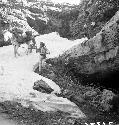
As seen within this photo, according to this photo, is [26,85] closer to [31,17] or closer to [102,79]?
[102,79]

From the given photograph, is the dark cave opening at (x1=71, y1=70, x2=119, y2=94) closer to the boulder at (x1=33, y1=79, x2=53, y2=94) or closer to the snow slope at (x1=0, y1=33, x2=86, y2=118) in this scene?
the snow slope at (x1=0, y1=33, x2=86, y2=118)

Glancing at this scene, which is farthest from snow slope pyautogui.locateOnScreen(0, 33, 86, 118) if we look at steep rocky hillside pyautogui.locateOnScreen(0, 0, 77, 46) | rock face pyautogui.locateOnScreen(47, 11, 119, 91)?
steep rocky hillside pyautogui.locateOnScreen(0, 0, 77, 46)

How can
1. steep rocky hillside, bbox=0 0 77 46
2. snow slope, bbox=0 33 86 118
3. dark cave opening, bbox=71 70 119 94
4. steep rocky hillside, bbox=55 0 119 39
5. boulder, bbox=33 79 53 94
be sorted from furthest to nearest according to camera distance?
steep rocky hillside, bbox=0 0 77 46, steep rocky hillside, bbox=55 0 119 39, dark cave opening, bbox=71 70 119 94, boulder, bbox=33 79 53 94, snow slope, bbox=0 33 86 118

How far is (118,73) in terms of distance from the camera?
1338 cm

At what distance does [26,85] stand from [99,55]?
3.66 meters

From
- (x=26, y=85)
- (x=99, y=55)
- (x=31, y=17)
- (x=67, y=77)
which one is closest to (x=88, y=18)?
(x=67, y=77)

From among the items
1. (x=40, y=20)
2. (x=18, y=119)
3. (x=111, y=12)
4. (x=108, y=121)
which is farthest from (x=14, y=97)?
(x=40, y=20)

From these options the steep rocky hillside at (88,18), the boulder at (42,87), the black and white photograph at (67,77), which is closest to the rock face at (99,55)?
the black and white photograph at (67,77)

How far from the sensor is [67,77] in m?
15.8

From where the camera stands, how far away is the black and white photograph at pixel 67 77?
38.5ft

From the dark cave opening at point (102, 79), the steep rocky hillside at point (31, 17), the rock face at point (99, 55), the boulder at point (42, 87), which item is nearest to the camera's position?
the rock face at point (99, 55)

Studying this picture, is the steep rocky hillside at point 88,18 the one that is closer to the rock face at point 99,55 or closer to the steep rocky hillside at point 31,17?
the steep rocky hillside at point 31,17

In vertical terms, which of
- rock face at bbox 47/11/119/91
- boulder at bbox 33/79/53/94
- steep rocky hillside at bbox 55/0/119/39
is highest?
steep rocky hillside at bbox 55/0/119/39

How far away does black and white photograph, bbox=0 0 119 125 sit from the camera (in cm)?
1175
